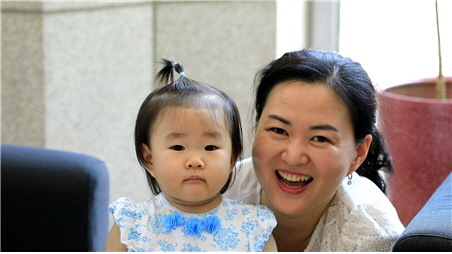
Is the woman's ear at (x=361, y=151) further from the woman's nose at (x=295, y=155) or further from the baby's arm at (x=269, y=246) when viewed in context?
the baby's arm at (x=269, y=246)

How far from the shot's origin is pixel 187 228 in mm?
1480

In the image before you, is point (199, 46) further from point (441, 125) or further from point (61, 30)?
point (441, 125)

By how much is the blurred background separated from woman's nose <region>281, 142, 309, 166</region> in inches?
51.4

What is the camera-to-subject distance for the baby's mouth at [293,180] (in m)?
1.62


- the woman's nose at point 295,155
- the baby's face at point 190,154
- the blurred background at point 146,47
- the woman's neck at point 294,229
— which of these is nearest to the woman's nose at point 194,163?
the baby's face at point 190,154

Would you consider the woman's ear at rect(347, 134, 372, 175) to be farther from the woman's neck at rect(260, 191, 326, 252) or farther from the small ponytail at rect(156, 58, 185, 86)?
the small ponytail at rect(156, 58, 185, 86)

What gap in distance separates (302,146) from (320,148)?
5cm

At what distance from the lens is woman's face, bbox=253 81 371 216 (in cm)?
157

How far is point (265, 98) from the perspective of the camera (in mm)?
1715

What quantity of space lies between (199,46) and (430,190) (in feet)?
4.28

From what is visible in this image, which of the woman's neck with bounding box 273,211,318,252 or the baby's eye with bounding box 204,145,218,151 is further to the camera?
the woman's neck with bounding box 273,211,318,252

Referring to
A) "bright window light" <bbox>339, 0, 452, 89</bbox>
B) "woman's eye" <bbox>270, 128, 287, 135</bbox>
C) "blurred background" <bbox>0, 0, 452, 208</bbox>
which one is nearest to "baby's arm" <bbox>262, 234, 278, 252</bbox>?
"woman's eye" <bbox>270, 128, 287, 135</bbox>

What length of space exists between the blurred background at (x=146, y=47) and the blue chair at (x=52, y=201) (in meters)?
0.74

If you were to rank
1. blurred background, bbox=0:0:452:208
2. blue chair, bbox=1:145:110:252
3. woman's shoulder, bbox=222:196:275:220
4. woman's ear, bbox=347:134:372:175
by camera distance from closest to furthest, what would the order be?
woman's shoulder, bbox=222:196:275:220, woman's ear, bbox=347:134:372:175, blue chair, bbox=1:145:110:252, blurred background, bbox=0:0:452:208
